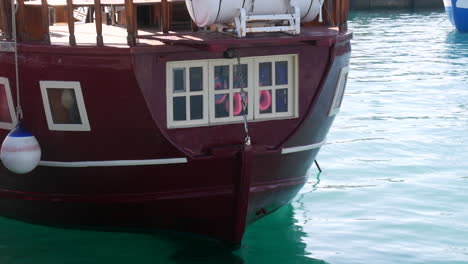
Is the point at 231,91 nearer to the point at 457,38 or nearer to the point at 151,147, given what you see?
the point at 151,147

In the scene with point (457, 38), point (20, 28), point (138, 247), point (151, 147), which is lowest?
point (457, 38)

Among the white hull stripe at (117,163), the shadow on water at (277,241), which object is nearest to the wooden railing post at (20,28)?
the white hull stripe at (117,163)

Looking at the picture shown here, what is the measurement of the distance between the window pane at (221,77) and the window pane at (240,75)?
0.08m

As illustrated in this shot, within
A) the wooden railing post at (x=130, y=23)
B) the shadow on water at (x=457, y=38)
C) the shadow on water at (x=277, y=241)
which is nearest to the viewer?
the wooden railing post at (x=130, y=23)

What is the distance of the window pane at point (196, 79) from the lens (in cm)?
901

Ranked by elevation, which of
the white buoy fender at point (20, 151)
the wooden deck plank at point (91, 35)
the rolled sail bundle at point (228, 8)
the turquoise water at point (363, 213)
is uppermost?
the rolled sail bundle at point (228, 8)

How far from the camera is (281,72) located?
9477 mm

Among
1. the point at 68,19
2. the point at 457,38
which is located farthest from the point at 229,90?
the point at 457,38

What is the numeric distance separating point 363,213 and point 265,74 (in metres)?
3.31

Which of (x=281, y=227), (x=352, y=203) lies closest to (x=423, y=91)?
(x=352, y=203)

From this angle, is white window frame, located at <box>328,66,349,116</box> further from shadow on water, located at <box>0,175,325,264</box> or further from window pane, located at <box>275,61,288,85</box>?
shadow on water, located at <box>0,175,325,264</box>

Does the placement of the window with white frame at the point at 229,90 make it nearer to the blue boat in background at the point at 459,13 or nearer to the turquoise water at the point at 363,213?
the turquoise water at the point at 363,213

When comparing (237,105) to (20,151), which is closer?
(20,151)

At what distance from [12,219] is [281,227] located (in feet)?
11.4
